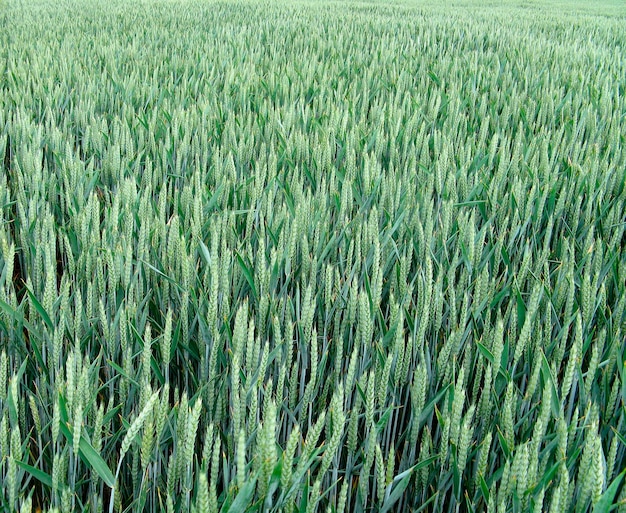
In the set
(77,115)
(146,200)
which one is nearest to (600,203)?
(146,200)

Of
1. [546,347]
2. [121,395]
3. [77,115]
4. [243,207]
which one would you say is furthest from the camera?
[77,115]

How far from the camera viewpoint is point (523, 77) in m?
2.74

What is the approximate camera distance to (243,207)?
123cm

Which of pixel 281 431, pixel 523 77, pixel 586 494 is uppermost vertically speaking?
pixel 523 77

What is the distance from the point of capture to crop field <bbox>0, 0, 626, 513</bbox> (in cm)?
57

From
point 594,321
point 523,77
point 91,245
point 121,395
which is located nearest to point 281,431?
point 121,395

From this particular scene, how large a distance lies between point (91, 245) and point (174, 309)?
0.56 ft

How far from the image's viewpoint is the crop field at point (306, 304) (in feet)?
1.86

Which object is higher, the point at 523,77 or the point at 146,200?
the point at 523,77

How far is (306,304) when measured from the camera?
71 centimetres

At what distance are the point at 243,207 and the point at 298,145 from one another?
41 centimetres

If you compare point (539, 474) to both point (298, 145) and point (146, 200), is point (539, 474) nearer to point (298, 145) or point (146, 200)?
point (146, 200)

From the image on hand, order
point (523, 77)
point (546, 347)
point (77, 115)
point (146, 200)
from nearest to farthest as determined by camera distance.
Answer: point (546, 347) < point (146, 200) < point (77, 115) < point (523, 77)

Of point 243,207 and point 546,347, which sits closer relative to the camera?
point 546,347
